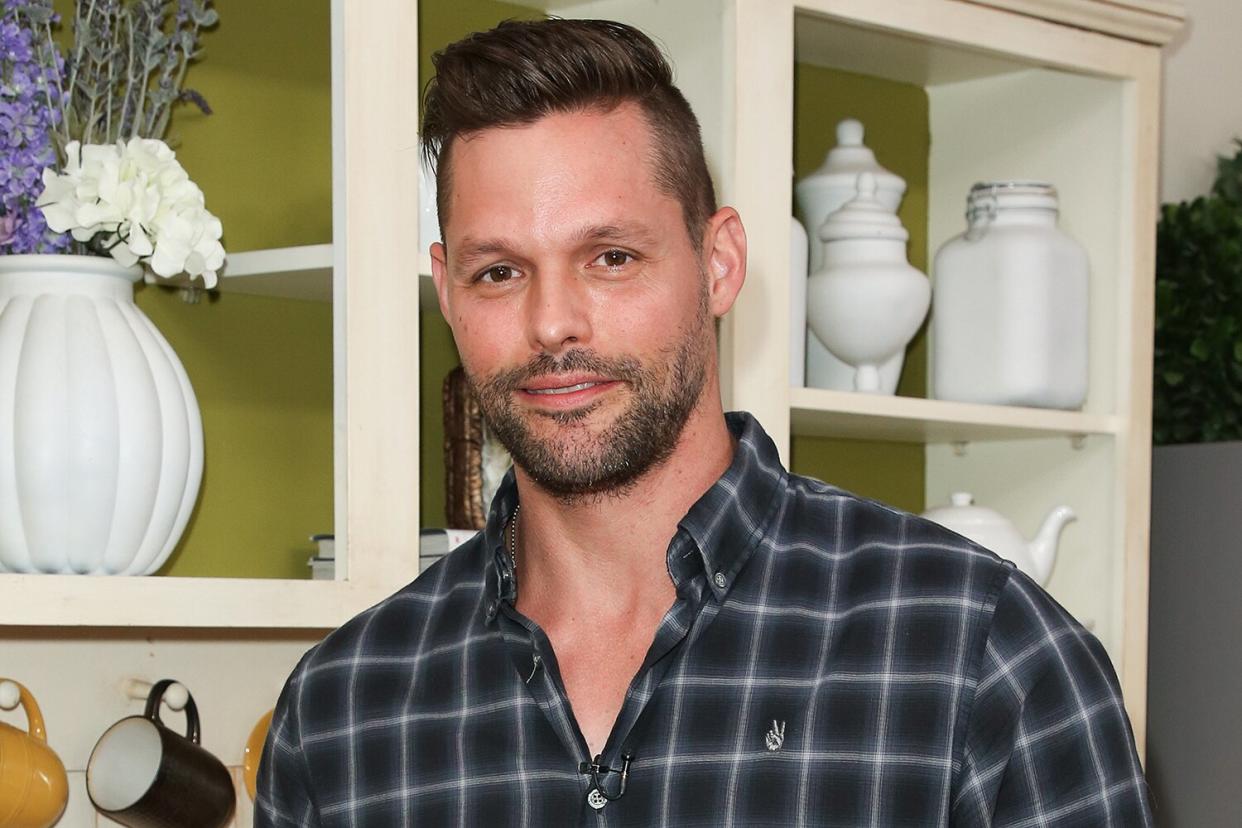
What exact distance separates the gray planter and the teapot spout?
0.26 meters

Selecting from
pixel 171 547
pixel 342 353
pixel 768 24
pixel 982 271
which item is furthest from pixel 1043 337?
pixel 171 547

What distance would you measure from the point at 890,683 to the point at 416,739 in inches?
15.6

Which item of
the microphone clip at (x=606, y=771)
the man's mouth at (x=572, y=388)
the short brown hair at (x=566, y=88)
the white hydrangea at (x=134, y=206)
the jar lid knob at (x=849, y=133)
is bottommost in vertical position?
the microphone clip at (x=606, y=771)

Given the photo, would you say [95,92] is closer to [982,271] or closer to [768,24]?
[768,24]

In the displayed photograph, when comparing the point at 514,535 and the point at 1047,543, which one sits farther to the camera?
the point at 1047,543

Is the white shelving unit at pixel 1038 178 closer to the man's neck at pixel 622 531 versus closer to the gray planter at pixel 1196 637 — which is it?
the gray planter at pixel 1196 637

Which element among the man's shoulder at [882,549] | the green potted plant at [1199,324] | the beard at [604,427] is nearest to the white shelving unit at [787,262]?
the green potted plant at [1199,324]

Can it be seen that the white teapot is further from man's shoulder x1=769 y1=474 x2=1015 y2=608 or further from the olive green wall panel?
man's shoulder x1=769 y1=474 x2=1015 y2=608

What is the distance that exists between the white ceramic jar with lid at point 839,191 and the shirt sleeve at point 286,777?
3.19 feet

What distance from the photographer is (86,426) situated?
1633 millimetres

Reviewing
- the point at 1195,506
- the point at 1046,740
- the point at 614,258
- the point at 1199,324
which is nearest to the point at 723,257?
the point at 614,258

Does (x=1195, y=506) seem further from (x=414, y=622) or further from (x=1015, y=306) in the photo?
(x=414, y=622)

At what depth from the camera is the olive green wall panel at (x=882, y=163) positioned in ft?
8.13

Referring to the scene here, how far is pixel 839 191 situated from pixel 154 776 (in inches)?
44.1
